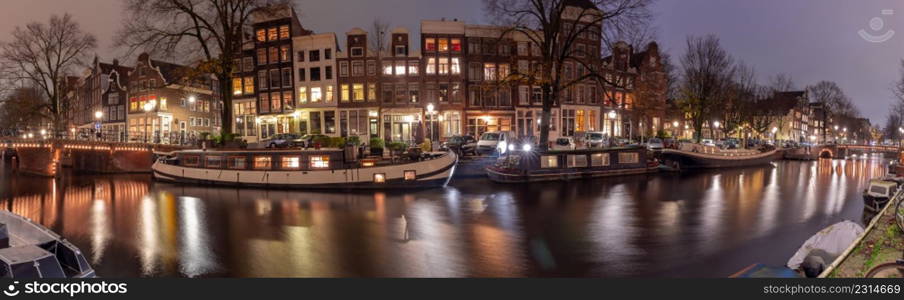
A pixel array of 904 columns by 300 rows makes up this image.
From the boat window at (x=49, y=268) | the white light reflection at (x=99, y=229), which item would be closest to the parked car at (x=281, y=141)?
the white light reflection at (x=99, y=229)

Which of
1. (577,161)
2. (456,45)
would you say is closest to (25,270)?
(577,161)

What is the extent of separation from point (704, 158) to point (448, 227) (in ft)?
114

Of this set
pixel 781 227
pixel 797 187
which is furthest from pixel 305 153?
pixel 797 187

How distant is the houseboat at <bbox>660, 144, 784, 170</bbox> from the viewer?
4334 centimetres

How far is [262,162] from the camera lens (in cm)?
3139

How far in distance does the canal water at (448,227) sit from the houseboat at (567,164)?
4.38 feet

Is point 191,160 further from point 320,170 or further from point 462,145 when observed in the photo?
point 462,145

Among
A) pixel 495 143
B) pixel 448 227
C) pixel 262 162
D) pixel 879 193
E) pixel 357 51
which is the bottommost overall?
pixel 448 227

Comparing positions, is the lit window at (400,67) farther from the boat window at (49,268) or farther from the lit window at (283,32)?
the boat window at (49,268)

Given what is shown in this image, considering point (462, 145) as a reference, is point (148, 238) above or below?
below

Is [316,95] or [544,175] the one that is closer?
[544,175]

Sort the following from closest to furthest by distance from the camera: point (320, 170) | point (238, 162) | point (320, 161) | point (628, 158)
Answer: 1. point (320, 170)
2. point (320, 161)
3. point (238, 162)
4. point (628, 158)

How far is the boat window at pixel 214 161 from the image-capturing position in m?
32.7

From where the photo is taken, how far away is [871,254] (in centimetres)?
919
